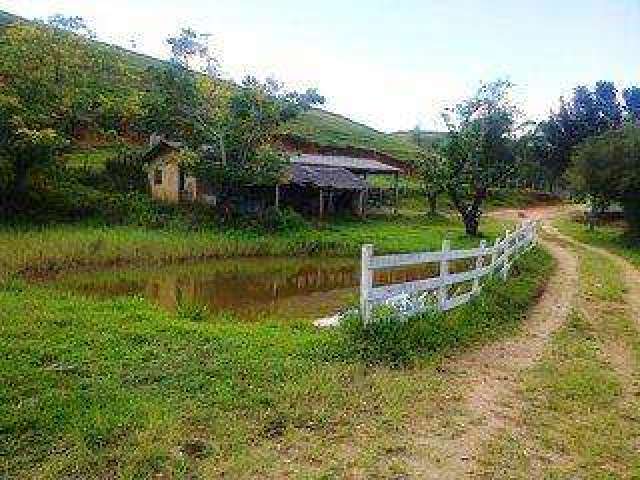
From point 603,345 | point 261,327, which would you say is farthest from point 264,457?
point 603,345

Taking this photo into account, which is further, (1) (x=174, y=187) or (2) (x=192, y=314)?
(1) (x=174, y=187)

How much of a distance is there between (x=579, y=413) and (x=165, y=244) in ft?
65.2

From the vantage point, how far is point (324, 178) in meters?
40.7

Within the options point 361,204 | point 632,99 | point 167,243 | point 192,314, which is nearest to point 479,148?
point 361,204

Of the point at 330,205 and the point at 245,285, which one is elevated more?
the point at 330,205

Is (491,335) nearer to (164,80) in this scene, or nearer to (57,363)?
(57,363)

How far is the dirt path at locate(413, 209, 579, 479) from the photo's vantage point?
6.16 m

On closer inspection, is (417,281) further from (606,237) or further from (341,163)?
(341,163)

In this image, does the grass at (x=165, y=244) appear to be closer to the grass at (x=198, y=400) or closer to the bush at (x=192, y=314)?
the bush at (x=192, y=314)

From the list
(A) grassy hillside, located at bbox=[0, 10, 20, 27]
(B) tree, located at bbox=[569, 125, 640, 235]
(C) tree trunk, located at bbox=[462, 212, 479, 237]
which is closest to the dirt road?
(C) tree trunk, located at bbox=[462, 212, 479, 237]

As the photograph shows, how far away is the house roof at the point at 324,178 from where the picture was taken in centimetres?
3903

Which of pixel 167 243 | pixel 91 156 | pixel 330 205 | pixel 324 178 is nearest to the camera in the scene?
pixel 167 243

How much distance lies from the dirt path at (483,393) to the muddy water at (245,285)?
549 cm

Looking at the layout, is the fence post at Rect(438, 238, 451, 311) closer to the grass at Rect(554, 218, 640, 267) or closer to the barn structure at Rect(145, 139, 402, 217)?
the grass at Rect(554, 218, 640, 267)
